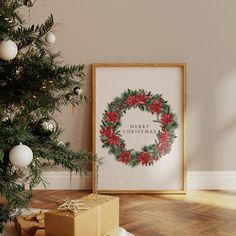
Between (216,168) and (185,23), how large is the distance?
112 cm

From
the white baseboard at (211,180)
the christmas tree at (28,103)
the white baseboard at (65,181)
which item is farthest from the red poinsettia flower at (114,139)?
the christmas tree at (28,103)

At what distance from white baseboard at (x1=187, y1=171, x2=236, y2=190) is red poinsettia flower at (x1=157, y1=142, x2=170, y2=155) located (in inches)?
10.5

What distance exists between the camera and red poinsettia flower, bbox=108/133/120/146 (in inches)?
136

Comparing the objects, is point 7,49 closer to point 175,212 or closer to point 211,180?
point 175,212

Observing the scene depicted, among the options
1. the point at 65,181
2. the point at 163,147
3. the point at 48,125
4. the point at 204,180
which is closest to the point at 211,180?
the point at 204,180

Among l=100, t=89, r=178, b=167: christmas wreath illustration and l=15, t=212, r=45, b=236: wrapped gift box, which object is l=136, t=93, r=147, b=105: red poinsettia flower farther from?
l=15, t=212, r=45, b=236: wrapped gift box

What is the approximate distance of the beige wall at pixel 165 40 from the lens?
3465 mm

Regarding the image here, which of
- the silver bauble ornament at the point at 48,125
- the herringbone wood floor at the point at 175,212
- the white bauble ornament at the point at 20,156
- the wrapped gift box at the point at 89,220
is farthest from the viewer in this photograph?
the herringbone wood floor at the point at 175,212

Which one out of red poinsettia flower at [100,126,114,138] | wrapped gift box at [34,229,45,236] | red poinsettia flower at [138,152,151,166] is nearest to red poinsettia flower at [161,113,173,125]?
red poinsettia flower at [138,152,151,166]

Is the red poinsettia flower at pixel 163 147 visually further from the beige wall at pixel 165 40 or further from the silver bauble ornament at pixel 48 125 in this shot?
the silver bauble ornament at pixel 48 125

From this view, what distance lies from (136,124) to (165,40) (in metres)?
0.67

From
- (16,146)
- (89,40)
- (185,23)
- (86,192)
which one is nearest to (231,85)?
(185,23)

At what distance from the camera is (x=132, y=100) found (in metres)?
3.47

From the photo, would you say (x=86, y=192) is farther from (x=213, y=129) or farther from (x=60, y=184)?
(x=213, y=129)
